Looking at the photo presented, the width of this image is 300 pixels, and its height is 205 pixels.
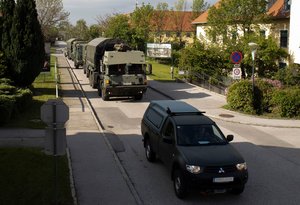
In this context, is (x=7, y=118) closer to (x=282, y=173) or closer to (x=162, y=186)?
(x=162, y=186)

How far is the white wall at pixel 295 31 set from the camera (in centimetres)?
3166

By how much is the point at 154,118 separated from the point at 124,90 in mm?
11933

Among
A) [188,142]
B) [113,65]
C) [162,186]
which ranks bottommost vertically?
[162,186]

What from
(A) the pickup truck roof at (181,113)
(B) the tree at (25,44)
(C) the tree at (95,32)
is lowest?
(A) the pickup truck roof at (181,113)

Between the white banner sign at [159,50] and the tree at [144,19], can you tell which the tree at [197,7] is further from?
the white banner sign at [159,50]

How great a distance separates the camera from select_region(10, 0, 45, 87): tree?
73.9 feet

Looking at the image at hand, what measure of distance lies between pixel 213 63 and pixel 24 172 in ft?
80.7

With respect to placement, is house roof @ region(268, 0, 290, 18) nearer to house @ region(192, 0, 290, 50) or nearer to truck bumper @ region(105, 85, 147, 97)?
house @ region(192, 0, 290, 50)

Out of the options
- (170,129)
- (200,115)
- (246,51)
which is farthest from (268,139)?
(246,51)

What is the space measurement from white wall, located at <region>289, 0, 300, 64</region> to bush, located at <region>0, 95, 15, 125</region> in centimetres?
2316

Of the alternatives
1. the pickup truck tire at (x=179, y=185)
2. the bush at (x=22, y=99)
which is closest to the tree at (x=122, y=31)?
the bush at (x=22, y=99)

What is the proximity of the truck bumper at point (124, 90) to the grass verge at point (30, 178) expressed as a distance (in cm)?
1119

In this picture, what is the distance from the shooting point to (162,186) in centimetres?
1092

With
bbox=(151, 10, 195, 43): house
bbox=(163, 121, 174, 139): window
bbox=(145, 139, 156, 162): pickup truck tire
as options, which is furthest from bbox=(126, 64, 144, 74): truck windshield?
bbox=(151, 10, 195, 43): house
